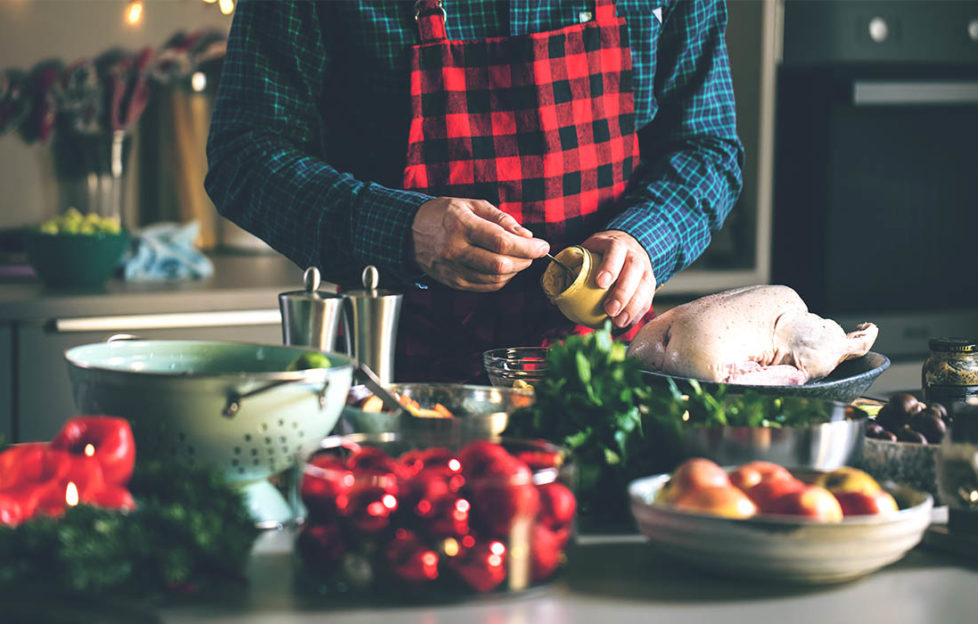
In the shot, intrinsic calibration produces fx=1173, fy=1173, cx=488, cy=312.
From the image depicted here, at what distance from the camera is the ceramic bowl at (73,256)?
229 centimetres

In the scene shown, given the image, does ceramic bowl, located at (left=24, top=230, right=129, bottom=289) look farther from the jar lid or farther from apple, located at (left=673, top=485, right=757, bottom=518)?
apple, located at (left=673, top=485, right=757, bottom=518)

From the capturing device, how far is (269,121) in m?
1.47

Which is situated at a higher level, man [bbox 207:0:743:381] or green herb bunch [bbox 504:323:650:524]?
man [bbox 207:0:743:381]

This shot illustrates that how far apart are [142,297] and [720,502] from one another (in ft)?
5.76

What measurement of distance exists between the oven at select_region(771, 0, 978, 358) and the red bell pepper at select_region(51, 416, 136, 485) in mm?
1998

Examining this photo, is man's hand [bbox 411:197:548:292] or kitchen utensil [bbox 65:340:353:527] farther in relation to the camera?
man's hand [bbox 411:197:548:292]

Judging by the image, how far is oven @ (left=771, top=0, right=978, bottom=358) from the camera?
2.55 meters

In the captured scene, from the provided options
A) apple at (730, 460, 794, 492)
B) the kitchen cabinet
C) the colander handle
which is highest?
the colander handle

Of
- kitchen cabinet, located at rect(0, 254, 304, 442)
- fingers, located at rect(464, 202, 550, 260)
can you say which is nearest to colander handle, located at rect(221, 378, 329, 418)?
fingers, located at rect(464, 202, 550, 260)

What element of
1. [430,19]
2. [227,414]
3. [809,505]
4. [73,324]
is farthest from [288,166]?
Answer: [73,324]

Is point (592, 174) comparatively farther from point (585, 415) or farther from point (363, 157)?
point (585, 415)

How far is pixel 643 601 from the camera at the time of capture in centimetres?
73

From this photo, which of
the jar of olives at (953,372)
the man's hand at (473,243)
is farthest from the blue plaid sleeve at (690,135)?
the jar of olives at (953,372)

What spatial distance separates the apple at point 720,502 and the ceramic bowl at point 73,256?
1.79m
